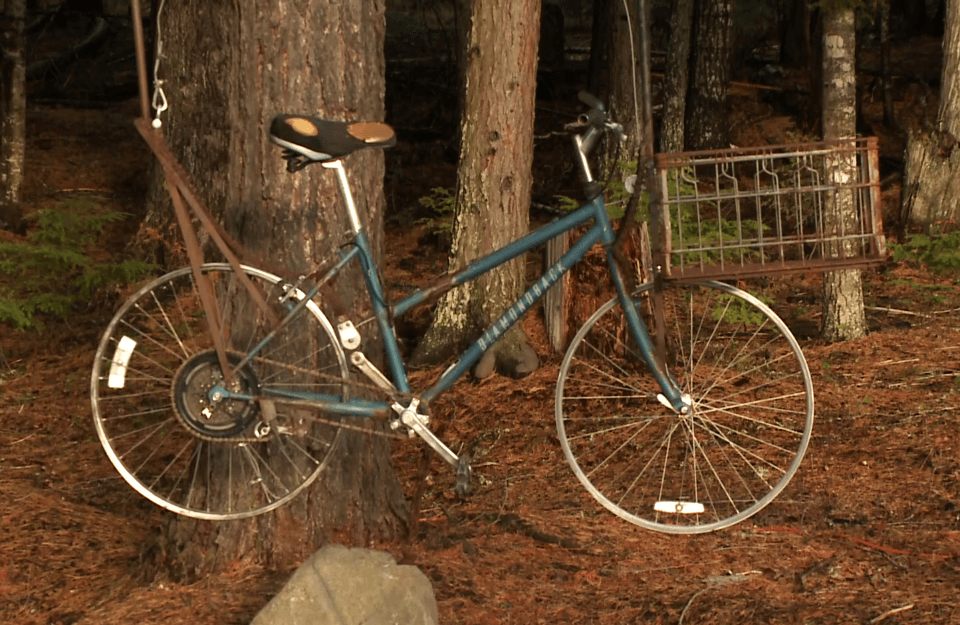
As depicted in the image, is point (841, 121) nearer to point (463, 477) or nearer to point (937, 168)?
point (937, 168)

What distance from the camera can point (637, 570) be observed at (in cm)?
489

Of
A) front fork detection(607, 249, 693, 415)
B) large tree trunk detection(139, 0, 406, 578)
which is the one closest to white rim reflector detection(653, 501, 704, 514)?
front fork detection(607, 249, 693, 415)

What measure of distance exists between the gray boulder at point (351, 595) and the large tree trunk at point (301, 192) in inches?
23.4

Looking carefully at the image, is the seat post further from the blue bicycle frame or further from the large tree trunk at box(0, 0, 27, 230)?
the large tree trunk at box(0, 0, 27, 230)

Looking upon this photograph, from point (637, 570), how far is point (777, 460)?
4.88 feet

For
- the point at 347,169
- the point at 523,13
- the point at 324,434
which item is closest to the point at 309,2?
the point at 347,169

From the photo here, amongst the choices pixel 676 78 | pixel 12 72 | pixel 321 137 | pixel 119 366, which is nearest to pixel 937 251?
pixel 321 137

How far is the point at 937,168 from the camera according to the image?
10.1 m

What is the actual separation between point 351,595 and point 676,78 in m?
10.7

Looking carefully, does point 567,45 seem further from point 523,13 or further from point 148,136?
point 148,136

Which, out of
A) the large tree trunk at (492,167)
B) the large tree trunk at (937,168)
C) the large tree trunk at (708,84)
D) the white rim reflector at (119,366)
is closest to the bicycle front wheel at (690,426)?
the large tree trunk at (492,167)

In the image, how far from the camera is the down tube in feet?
14.6

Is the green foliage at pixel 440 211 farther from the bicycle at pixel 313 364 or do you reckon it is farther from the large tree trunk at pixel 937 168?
the large tree trunk at pixel 937 168

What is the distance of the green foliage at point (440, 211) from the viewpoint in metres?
9.19
